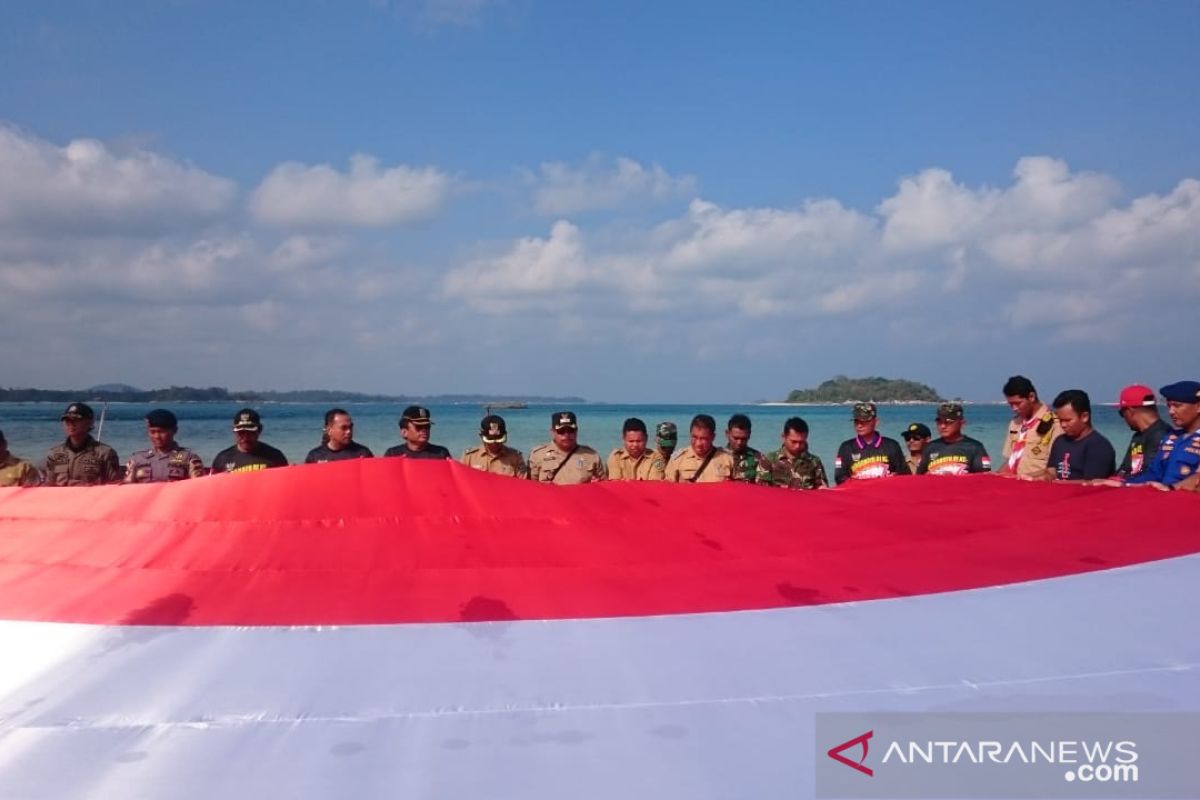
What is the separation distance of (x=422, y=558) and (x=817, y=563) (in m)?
1.38

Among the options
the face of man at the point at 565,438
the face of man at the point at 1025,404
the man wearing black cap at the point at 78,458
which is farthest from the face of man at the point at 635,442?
the man wearing black cap at the point at 78,458

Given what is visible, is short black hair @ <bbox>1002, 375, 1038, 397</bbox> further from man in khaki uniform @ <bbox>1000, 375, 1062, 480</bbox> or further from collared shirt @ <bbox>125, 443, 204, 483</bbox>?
collared shirt @ <bbox>125, 443, 204, 483</bbox>

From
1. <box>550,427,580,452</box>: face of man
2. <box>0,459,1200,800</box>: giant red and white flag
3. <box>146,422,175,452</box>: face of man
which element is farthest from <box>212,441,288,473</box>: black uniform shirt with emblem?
<box>550,427,580,452</box>: face of man

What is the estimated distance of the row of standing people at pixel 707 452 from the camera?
514cm

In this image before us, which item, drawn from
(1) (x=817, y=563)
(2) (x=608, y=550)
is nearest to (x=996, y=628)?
(1) (x=817, y=563)

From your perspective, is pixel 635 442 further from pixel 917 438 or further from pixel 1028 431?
pixel 1028 431

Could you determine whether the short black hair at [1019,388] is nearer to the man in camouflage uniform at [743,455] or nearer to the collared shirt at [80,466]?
Result: the man in camouflage uniform at [743,455]

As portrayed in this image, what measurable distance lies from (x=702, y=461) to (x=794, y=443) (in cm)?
63

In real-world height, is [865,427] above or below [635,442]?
above

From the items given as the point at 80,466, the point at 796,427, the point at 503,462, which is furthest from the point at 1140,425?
the point at 80,466

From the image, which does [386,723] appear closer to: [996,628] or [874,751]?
[874,751]

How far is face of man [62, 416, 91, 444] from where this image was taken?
557 centimetres

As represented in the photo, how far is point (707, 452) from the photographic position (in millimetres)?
5934

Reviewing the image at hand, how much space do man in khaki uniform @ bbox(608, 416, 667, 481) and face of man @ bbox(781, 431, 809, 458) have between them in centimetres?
89
